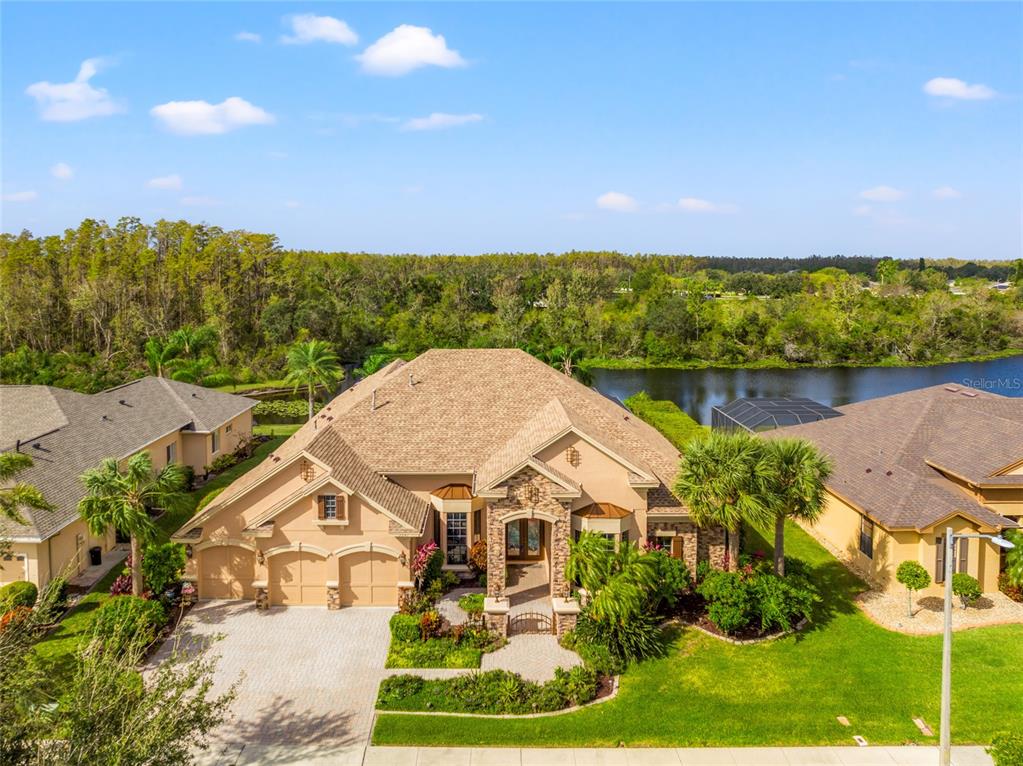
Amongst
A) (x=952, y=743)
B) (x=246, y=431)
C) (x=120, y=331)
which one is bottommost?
(x=952, y=743)

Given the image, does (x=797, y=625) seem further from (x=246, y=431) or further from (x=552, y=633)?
(x=246, y=431)

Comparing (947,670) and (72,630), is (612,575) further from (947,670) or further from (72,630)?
(72,630)

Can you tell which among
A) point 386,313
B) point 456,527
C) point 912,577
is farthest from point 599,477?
point 386,313

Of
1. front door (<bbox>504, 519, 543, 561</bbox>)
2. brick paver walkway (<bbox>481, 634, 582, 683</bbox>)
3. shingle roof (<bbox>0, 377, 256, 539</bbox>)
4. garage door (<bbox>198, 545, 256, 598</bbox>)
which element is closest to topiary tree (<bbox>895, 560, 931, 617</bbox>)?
brick paver walkway (<bbox>481, 634, 582, 683</bbox>)

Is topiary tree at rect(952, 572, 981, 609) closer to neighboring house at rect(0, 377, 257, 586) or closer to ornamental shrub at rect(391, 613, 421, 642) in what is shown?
ornamental shrub at rect(391, 613, 421, 642)

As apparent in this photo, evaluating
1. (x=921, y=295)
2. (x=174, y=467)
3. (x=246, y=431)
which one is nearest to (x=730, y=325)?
(x=921, y=295)

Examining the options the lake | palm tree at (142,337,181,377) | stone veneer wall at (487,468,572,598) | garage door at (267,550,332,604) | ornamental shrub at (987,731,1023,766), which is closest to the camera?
ornamental shrub at (987,731,1023,766)
